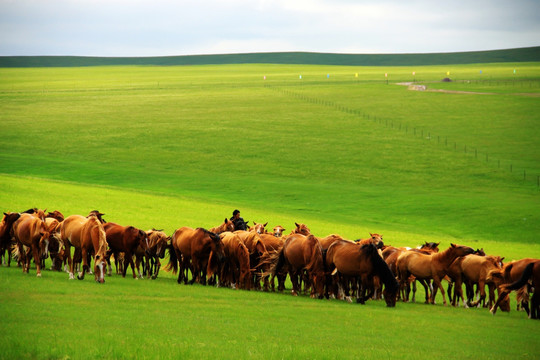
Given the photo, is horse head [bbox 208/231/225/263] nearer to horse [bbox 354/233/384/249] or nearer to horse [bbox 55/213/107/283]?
horse [bbox 55/213/107/283]

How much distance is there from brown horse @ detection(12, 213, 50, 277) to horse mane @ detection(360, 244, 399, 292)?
8.53 m

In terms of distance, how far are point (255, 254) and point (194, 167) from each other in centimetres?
4290

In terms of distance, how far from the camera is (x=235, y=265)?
19766 mm

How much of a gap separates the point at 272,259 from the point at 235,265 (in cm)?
108

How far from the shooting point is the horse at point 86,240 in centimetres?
1736

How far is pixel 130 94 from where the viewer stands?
117m

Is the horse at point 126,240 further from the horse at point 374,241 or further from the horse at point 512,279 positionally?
the horse at point 512,279

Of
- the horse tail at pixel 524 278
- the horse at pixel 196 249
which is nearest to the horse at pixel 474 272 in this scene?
the horse tail at pixel 524 278

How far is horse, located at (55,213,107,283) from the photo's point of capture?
57.0ft

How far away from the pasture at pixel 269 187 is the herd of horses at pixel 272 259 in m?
0.78

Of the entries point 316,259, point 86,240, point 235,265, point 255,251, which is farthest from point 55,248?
point 316,259

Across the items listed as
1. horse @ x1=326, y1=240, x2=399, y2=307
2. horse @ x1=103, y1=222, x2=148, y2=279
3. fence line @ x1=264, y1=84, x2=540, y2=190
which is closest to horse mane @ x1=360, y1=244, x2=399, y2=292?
horse @ x1=326, y1=240, x2=399, y2=307

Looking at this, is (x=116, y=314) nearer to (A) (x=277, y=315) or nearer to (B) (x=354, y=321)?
(A) (x=277, y=315)

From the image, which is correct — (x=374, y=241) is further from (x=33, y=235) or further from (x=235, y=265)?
(x=33, y=235)
